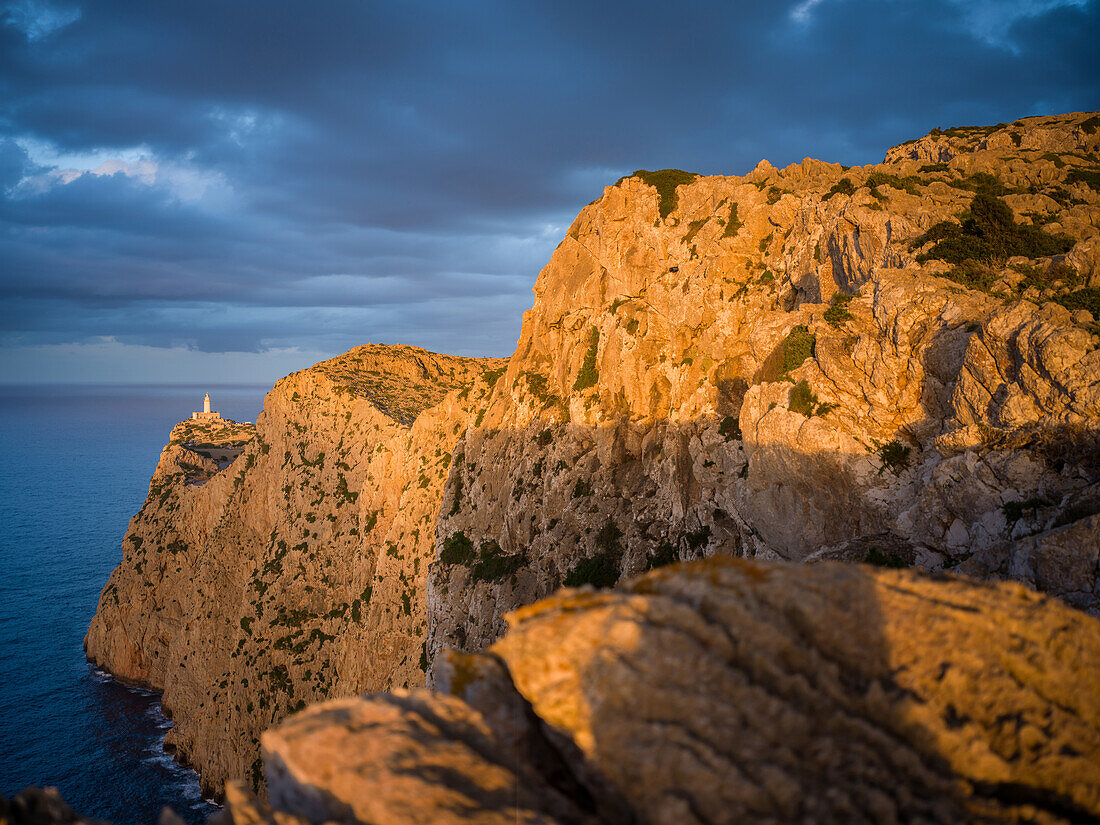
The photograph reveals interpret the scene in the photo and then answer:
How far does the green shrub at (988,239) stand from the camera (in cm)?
2427

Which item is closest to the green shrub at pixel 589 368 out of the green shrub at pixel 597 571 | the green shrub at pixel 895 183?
the green shrub at pixel 597 571

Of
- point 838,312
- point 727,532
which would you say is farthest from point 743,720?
point 727,532

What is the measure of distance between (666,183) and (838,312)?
26954 millimetres

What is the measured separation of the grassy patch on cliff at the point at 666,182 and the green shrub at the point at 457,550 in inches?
1268

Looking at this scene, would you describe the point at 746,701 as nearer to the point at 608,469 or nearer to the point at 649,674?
the point at 649,674

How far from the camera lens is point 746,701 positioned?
7574 millimetres

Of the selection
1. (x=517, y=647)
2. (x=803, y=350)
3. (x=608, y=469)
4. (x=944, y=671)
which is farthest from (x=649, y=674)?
(x=608, y=469)

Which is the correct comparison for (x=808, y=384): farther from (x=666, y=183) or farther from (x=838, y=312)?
(x=666, y=183)

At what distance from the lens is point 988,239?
82.8 ft

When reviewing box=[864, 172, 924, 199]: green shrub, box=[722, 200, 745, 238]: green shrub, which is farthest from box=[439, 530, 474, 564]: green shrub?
box=[864, 172, 924, 199]: green shrub

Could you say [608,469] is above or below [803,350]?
below

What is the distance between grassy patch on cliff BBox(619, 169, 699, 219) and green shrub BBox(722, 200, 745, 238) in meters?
6.30

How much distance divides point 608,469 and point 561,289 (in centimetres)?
1969

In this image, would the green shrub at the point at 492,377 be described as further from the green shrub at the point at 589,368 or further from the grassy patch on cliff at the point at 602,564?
the grassy patch on cliff at the point at 602,564
